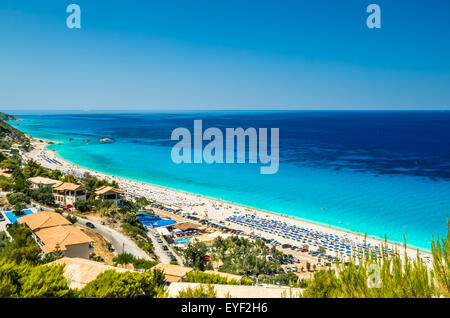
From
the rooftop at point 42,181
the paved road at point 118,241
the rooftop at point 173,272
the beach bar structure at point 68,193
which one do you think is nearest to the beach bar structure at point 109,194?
the beach bar structure at point 68,193

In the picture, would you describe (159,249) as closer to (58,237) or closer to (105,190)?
(58,237)

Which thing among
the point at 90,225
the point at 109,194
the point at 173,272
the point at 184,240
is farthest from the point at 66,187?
the point at 173,272

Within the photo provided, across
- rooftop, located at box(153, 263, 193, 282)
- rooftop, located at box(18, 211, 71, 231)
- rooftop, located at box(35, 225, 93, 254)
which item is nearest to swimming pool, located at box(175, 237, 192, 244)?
rooftop, located at box(18, 211, 71, 231)

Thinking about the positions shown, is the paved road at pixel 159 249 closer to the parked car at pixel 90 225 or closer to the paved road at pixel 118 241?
the paved road at pixel 118 241

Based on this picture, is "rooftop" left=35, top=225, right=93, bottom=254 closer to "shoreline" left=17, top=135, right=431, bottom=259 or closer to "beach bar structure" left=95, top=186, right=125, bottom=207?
"beach bar structure" left=95, top=186, right=125, bottom=207
